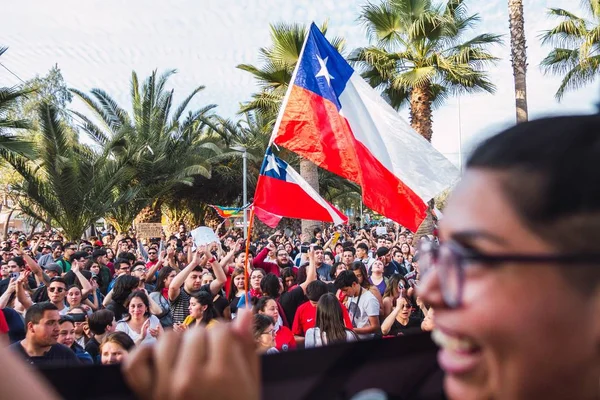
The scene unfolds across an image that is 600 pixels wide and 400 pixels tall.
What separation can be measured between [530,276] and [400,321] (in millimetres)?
5083

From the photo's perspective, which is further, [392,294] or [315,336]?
[392,294]

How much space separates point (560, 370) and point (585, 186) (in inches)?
10.5

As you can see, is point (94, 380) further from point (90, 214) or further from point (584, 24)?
point (584, 24)

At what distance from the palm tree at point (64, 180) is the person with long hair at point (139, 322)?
418 inches

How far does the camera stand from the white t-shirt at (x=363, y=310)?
5848 millimetres

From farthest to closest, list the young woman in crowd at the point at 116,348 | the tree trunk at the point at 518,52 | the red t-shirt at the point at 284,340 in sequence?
the tree trunk at the point at 518,52, the red t-shirt at the point at 284,340, the young woman in crowd at the point at 116,348

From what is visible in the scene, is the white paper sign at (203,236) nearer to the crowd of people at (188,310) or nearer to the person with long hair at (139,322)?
the crowd of people at (188,310)

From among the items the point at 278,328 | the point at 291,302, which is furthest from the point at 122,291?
the point at 278,328

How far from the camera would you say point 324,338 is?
15.3 ft

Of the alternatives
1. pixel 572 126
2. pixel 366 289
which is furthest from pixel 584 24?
pixel 572 126

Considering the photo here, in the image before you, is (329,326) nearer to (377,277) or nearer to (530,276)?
(377,277)

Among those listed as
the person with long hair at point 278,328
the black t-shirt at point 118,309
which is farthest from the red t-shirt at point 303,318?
the black t-shirt at point 118,309

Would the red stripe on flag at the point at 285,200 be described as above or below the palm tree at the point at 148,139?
below

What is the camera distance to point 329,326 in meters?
4.68
